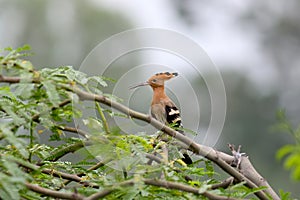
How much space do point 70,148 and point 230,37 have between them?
21254 mm

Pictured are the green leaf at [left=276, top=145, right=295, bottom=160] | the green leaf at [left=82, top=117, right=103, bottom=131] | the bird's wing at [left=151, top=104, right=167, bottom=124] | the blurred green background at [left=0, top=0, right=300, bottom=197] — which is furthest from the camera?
the blurred green background at [left=0, top=0, right=300, bottom=197]

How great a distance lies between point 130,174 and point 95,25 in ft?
76.2

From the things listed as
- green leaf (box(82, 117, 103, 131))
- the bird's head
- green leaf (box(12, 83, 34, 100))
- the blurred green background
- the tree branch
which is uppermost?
the blurred green background

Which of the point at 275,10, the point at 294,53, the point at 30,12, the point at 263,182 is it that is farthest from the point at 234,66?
the point at 263,182

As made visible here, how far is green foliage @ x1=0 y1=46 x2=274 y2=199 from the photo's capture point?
1.60 meters

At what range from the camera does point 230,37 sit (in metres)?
23.0

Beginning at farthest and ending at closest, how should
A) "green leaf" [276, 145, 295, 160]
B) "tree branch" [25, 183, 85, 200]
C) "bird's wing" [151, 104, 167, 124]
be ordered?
"bird's wing" [151, 104, 167, 124] → "tree branch" [25, 183, 85, 200] → "green leaf" [276, 145, 295, 160]

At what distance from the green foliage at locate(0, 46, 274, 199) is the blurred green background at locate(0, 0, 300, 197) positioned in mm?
13623

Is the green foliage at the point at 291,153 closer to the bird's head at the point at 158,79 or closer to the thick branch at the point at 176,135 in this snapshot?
the thick branch at the point at 176,135

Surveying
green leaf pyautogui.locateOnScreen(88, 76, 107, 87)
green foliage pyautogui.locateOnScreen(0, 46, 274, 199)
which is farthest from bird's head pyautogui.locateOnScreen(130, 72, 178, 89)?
green leaf pyautogui.locateOnScreen(88, 76, 107, 87)

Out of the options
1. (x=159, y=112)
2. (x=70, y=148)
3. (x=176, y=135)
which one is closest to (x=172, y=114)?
(x=159, y=112)

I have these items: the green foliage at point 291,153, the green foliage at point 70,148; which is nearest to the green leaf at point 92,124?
the green foliage at point 70,148

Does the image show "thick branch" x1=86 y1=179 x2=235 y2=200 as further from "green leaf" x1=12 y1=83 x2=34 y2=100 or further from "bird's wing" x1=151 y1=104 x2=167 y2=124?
"bird's wing" x1=151 y1=104 x2=167 y2=124

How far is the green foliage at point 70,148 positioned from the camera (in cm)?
160
